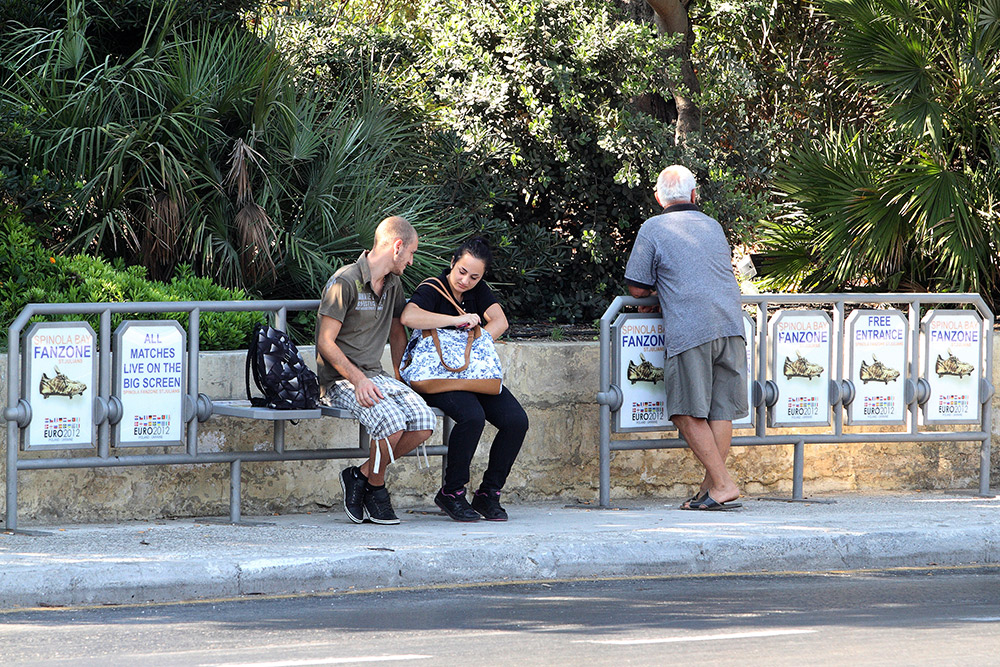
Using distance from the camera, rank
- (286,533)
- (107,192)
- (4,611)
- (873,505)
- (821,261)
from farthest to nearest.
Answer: (821,261) → (107,192) → (873,505) → (286,533) → (4,611)

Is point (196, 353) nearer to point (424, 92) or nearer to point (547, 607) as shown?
point (547, 607)

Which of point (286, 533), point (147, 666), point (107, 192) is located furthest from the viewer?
point (107, 192)

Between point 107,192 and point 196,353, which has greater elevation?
point 107,192

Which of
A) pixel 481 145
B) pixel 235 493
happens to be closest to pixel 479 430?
pixel 235 493

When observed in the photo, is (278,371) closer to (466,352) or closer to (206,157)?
(466,352)

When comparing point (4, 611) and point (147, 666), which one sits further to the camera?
point (4, 611)

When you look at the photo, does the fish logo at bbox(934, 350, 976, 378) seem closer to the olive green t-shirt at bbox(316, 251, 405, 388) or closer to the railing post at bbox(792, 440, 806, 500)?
the railing post at bbox(792, 440, 806, 500)

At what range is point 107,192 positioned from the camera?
9.66m

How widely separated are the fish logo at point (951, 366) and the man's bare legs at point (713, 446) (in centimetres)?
150

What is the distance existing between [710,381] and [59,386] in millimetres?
3504

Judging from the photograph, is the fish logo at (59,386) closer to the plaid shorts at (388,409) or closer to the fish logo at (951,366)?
the plaid shorts at (388,409)

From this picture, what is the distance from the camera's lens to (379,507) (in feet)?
25.0

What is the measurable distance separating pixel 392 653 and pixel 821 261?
683 centimetres

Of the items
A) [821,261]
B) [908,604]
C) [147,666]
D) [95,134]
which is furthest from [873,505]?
[95,134]
